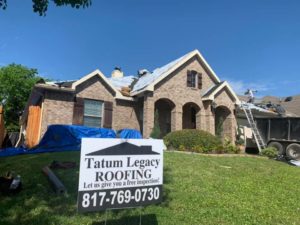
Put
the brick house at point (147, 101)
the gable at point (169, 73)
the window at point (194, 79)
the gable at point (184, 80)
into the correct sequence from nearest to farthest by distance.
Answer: the brick house at point (147, 101) → the gable at point (169, 73) → the gable at point (184, 80) → the window at point (194, 79)

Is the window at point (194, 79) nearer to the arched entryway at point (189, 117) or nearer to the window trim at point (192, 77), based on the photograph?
the window trim at point (192, 77)

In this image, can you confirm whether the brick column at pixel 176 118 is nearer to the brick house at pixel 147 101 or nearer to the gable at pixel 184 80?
the brick house at pixel 147 101

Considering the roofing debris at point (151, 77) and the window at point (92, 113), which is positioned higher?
the roofing debris at point (151, 77)

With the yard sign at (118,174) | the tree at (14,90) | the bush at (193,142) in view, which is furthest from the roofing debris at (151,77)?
the tree at (14,90)

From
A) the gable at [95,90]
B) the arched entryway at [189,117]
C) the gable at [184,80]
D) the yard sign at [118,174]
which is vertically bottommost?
the yard sign at [118,174]

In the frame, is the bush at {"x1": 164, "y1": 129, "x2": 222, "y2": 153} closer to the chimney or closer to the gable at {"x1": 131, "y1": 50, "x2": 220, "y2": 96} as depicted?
the gable at {"x1": 131, "y1": 50, "x2": 220, "y2": 96}

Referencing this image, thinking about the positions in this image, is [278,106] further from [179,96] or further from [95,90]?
[95,90]

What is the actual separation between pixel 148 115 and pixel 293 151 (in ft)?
28.3

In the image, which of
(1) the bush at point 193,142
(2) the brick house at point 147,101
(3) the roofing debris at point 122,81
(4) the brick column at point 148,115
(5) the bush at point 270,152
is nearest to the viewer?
(1) the bush at point 193,142

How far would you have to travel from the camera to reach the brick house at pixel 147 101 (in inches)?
680

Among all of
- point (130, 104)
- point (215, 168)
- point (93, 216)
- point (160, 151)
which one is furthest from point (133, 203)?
point (130, 104)

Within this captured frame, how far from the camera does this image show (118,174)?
4.27m

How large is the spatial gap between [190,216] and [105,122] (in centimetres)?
Result: 1345

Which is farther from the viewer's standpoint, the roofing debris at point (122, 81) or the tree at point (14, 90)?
the tree at point (14, 90)
